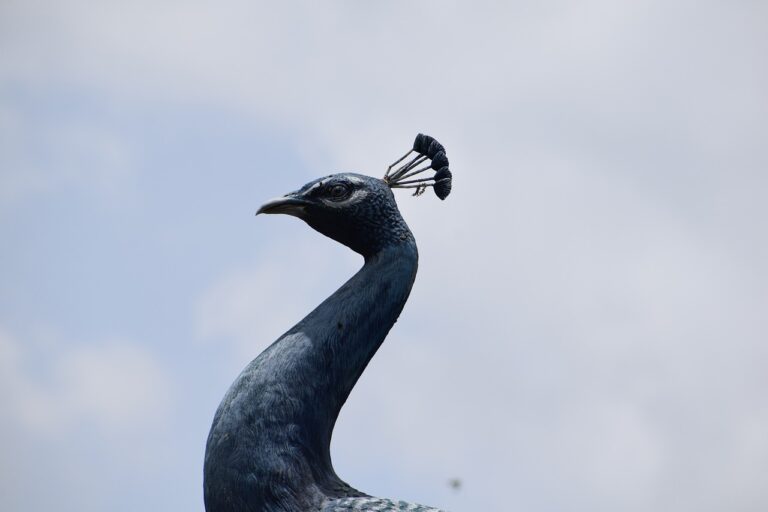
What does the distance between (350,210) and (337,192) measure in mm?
139

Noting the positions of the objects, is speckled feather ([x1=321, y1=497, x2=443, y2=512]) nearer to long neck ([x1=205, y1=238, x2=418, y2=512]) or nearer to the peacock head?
long neck ([x1=205, y1=238, x2=418, y2=512])

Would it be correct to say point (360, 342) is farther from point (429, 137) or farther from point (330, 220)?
point (429, 137)

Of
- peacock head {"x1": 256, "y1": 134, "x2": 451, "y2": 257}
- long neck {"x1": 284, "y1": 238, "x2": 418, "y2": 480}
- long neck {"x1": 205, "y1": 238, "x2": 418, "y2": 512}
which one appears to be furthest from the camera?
peacock head {"x1": 256, "y1": 134, "x2": 451, "y2": 257}

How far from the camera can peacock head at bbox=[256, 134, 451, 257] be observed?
264 inches

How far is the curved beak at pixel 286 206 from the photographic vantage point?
668 centimetres

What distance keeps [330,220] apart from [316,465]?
1.44 m

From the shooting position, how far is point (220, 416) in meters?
6.02

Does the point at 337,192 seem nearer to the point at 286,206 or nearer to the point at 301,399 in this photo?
the point at 286,206

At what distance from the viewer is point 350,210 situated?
22.0 feet

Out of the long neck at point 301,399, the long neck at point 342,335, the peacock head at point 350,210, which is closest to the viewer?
the long neck at point 301,399

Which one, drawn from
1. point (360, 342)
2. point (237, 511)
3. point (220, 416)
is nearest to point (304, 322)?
point (360, 342)

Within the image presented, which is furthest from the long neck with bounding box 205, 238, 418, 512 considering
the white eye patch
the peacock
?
the white eye patch

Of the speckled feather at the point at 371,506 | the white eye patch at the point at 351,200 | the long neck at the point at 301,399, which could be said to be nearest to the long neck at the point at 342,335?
the long neck at the point at 301,399

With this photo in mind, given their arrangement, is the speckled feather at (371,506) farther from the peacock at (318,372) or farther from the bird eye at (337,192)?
the bird eye at (337,192)
